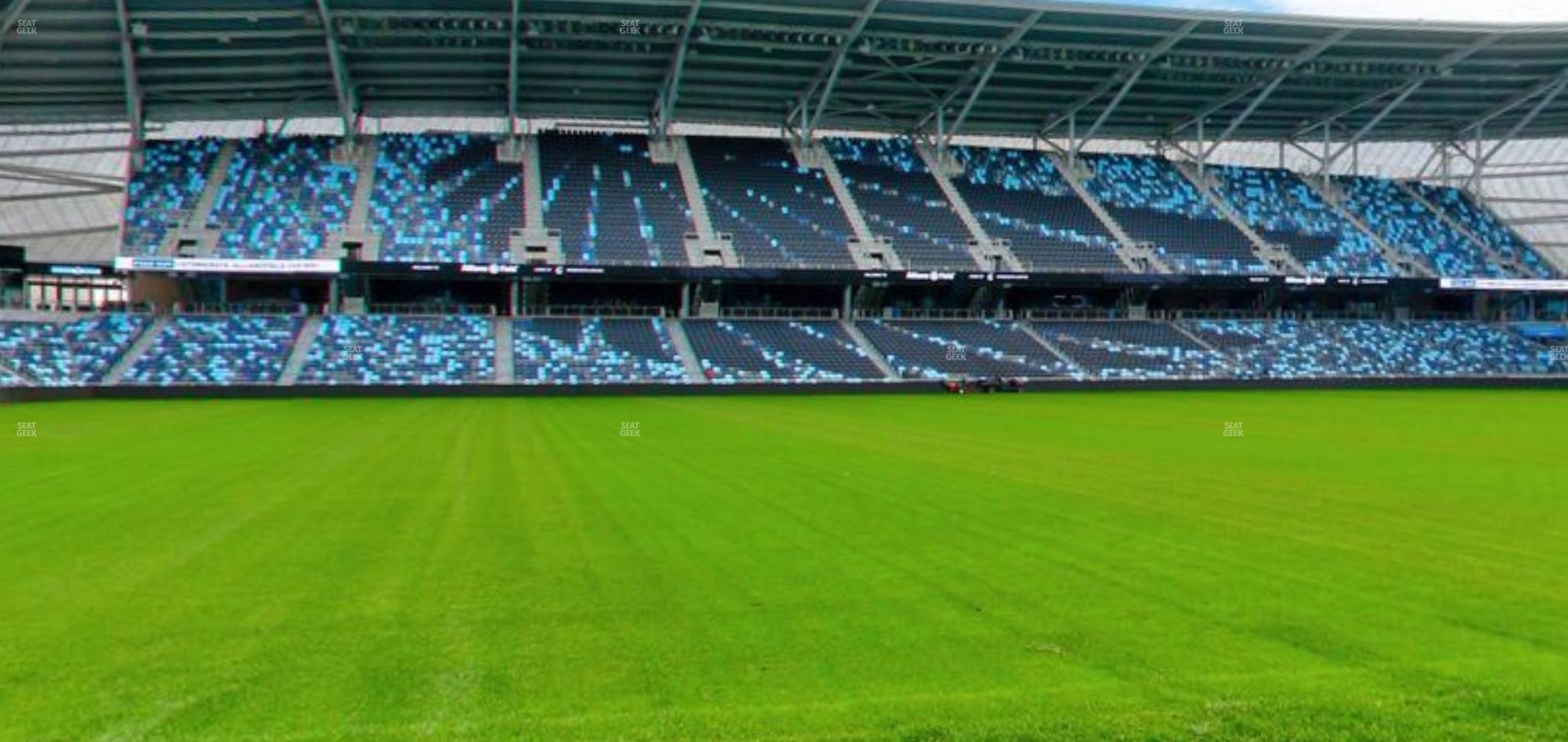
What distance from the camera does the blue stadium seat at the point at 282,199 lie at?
4997 centimetres

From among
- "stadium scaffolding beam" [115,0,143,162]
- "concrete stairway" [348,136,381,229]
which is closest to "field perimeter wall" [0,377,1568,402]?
"concrete stairway" [348,136,381,229]

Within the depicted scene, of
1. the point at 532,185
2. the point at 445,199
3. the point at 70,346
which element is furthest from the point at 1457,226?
the point at 70,346

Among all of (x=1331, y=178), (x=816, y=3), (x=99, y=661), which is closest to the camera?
(x=99, y=661)

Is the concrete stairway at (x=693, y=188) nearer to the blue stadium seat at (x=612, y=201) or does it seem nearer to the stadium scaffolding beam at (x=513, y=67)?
the blue stadium seat at (x=612, y=201)

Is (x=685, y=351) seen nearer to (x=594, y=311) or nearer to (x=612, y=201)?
(x=594, y=311)

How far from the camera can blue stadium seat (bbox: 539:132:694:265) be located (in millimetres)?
52969

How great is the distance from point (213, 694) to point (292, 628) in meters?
1.39

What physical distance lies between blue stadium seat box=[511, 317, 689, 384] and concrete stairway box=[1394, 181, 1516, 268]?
49.1m

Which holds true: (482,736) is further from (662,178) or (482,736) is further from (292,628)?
(662,178)

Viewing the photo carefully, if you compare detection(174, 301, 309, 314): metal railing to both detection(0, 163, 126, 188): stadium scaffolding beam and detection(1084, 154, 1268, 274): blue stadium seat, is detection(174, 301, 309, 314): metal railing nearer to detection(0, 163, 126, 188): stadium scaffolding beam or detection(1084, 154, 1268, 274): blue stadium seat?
detection(0, 163, 126, 188): stadium scaffolding beam

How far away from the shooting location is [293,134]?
57750mm

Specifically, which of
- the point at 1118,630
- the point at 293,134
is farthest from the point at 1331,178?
the point at 1118,630

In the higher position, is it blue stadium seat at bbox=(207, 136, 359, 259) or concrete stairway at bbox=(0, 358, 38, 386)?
blue stadium seat at bbox=(207, 136, 359, 259)

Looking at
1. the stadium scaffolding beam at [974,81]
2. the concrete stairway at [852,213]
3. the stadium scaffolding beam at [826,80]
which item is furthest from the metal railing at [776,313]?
the stadium scaffolding beam at [974,81]
